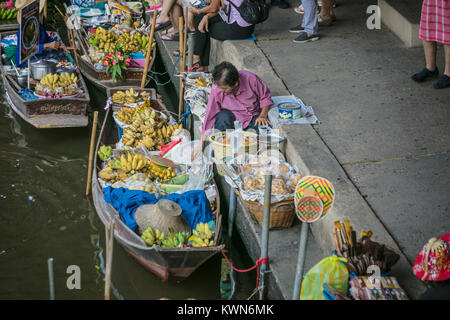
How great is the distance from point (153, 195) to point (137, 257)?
0.68m

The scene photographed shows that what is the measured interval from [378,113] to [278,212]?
6.43ft

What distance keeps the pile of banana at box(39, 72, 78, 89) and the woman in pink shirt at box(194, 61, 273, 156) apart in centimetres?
288

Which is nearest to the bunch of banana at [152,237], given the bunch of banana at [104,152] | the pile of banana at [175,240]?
the pile of banana at [175,240]

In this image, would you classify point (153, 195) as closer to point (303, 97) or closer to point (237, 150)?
point (237, 150)

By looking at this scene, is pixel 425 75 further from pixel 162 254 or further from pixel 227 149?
pixel 162 254

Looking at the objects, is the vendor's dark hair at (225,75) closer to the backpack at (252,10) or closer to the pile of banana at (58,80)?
the backpack at (252,10)

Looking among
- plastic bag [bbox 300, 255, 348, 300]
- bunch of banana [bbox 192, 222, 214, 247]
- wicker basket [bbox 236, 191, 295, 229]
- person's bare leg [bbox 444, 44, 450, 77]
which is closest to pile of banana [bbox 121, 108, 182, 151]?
bunch of banana [bbox 192, 222, 214, 247]

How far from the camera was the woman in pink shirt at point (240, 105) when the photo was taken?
247 inches

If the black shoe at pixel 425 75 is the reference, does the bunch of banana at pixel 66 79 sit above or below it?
below

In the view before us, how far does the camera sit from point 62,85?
8312mm

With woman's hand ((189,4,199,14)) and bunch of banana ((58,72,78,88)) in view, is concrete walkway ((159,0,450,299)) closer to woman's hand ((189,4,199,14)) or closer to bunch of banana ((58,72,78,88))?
woman's hand ((189,4,199,14))

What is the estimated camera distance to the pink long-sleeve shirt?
627 cm

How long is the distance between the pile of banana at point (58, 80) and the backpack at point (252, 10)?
102 inches
